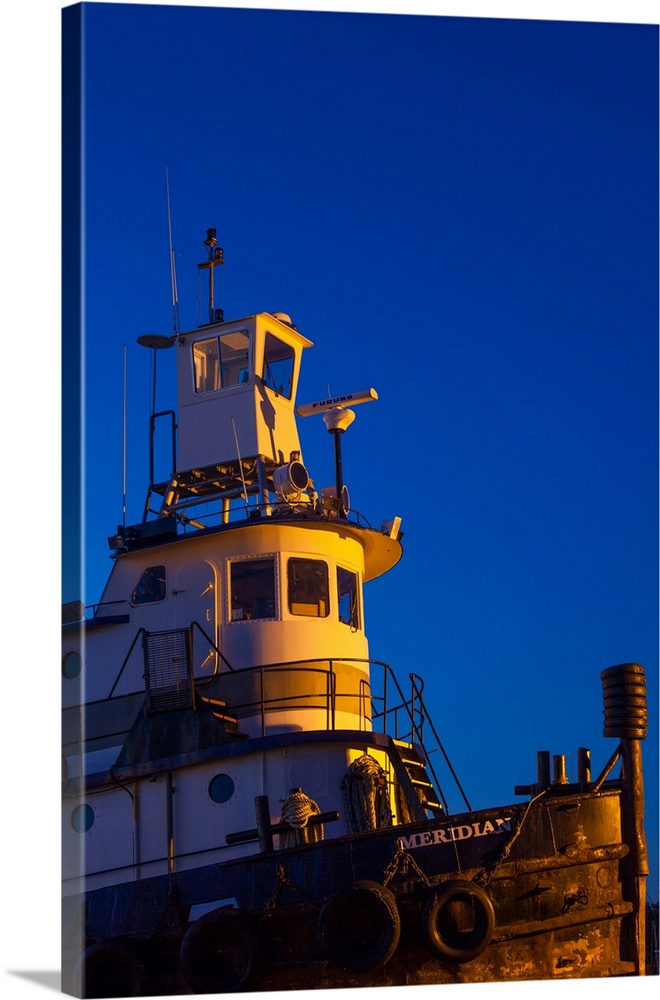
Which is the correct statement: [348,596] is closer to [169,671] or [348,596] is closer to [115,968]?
[169,671]

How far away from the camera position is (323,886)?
11523mm

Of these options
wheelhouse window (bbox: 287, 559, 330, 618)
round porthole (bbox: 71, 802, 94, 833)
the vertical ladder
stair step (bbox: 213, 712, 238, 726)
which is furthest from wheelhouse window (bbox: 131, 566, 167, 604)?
Answer: the vertical ladder

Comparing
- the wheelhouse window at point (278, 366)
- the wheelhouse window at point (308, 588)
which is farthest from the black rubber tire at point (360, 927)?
the wheelhouse window at point (278, 366)

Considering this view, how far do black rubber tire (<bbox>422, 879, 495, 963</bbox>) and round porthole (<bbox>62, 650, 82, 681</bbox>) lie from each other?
525cm

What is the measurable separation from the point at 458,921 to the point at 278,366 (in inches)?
274

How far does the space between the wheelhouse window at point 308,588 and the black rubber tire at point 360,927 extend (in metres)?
3.86

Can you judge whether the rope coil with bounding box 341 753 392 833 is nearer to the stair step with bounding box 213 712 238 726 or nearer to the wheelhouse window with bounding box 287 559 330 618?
the stair step with bounding box 213 712 238 726

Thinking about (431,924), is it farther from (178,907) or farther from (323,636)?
(323,636)

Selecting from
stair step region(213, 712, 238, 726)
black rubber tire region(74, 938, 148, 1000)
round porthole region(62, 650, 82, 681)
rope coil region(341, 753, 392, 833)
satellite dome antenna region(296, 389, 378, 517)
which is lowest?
black rubber tire region(74, 938, 148, 1000)

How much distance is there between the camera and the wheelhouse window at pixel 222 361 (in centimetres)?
1574

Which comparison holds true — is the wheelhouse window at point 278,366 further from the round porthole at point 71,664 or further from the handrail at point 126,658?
the round porthole at point 71,664

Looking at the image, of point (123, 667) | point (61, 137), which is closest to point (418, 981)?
point (123, 667)

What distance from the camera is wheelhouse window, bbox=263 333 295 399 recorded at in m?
15.9

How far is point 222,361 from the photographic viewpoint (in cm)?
1585
